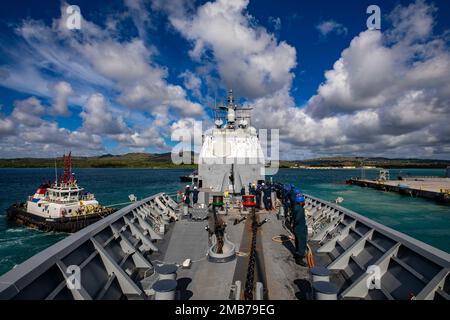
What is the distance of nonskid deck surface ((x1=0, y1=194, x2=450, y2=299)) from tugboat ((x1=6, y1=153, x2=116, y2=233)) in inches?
645

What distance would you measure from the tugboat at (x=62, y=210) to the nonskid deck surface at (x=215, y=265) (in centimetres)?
1638

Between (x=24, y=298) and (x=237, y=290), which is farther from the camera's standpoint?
(x=237, y=290)

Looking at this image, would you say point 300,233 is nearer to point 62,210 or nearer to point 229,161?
point 229,161

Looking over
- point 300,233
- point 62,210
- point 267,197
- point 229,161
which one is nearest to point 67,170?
point 62,210

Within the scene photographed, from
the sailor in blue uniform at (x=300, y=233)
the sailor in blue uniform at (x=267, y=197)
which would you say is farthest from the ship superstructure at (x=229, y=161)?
the sailor in blue uniform at (x=300, y=233)

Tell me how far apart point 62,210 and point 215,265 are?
2033cm

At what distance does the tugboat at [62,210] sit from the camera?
66.3ft

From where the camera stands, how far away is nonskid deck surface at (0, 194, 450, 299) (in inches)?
130

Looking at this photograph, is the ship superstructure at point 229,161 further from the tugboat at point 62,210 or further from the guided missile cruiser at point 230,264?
the tugboat at point 62,210

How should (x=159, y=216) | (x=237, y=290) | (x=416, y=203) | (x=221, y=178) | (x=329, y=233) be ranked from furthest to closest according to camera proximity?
(x=416, y=203) → (x=221, y=178) → (x=159, y=216) → (x=329, y=233) → (x=237, y=290)

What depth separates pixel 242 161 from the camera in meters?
15.2

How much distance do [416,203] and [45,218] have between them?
42711 mm
